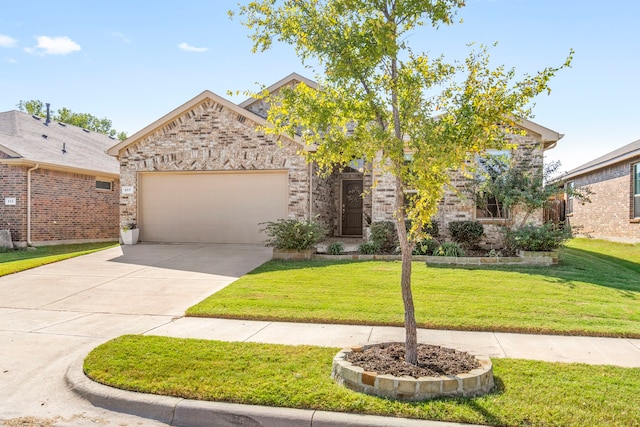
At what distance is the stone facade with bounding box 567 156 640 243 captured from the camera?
671 inches

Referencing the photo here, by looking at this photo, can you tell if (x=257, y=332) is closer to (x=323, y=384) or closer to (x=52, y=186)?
(x=323, y=384)

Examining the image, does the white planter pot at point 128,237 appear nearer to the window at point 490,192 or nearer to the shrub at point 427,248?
the shrub at point 427,248

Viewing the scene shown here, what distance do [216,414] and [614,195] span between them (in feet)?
63.1

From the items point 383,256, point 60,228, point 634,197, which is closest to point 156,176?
point 60,228

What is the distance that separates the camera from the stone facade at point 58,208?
15484 millimetres

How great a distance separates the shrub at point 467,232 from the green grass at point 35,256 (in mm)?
10371

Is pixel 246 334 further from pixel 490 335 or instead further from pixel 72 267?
pixel 72 267

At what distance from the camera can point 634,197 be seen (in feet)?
55.1

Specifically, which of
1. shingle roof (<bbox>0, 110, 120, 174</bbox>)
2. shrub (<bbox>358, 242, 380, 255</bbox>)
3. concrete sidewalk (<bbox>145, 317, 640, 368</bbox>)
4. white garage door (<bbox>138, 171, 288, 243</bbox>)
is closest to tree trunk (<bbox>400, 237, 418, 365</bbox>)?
concrete sidewalk (<bbox>145, 317, 640, 368</bbox>)

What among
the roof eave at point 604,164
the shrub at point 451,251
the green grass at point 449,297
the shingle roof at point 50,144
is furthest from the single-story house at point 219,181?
the roof eave at point 604,164

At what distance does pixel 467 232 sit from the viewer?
1307 cm

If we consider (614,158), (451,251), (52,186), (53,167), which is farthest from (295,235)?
(614,158)

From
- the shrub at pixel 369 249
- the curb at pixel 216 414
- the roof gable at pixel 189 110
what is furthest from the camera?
the roof gable at pixel 189 110

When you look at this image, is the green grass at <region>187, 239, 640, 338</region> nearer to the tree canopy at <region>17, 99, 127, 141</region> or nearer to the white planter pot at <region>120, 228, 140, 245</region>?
the white planter pot at <region>120, 228, 140, 245</region>
